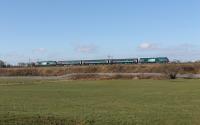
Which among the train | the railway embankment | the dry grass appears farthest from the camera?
the train

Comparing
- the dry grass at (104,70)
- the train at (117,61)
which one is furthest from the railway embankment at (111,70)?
the train at (117,61)

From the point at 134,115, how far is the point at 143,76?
77382 millimetres

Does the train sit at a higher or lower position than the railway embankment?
higher

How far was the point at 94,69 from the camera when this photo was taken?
154 m

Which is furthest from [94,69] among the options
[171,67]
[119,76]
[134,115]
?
[134,115]

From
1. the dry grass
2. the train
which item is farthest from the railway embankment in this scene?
the train

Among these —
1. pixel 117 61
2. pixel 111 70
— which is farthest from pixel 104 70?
pixel 117 61

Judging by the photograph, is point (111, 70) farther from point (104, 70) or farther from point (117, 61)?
point (117, 61)

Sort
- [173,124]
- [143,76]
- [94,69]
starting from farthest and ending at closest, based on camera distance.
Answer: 1. [94,69]
2. [143,76]
3. [173,124]

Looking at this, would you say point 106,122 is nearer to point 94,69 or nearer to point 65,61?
point 94,69

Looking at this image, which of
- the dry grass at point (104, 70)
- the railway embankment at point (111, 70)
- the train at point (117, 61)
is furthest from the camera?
the train at point (117, 61)

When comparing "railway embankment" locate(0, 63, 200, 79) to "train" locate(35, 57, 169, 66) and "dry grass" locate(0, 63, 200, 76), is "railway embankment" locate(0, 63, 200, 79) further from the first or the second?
"train" locate(35, 57, 169, 66)

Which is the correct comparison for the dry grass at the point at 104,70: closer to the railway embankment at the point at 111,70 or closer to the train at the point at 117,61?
the railway embankment at the point at 111,70

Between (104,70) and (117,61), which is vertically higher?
(117,61)
